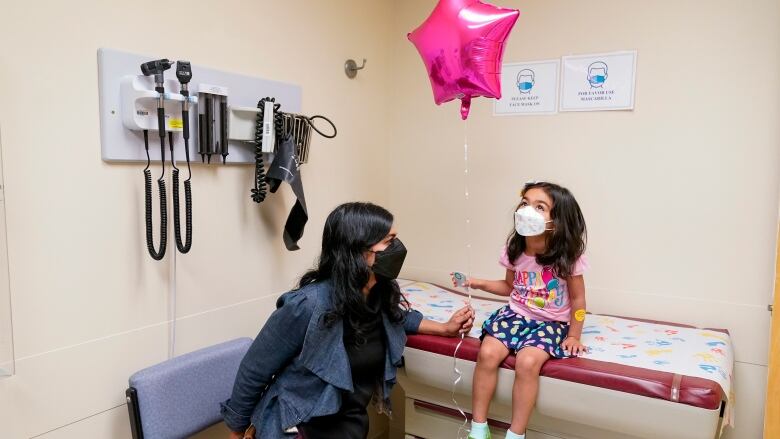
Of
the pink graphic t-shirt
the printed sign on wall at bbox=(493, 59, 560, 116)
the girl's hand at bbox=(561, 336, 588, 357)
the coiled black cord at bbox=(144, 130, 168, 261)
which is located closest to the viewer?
the coiled black cord at bbox=(144, 130, 168, 261)

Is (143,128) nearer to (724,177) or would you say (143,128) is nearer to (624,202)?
(624,202)

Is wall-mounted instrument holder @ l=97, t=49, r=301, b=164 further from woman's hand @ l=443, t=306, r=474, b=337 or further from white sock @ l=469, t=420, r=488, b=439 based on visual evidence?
white sock @ l=469, t=420, r=488, b=439

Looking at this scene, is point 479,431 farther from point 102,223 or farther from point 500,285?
point 102,223

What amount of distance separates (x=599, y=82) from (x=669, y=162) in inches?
16.9

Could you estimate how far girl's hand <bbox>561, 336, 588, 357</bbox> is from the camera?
71.3 inches

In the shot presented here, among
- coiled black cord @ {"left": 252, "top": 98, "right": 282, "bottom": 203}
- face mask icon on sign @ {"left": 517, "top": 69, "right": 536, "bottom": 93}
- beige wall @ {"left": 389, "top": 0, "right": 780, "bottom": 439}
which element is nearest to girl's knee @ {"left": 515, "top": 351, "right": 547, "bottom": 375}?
beige wall @ {"left": 389, "top": 0, "right": 780, "bottom": 439}

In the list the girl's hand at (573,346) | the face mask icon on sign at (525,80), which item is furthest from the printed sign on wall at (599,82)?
the girl's hand at (573,346)

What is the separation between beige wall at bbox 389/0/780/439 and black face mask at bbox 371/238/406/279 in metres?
1.08

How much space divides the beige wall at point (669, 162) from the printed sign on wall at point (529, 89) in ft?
0.13

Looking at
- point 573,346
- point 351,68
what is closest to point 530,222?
point 573,346

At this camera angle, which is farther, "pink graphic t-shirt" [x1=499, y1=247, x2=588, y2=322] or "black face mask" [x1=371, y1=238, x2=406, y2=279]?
"pink graphic t-shirt" [x1=499, y1=247, x2=588, y2=322]

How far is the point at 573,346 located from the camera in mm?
1819

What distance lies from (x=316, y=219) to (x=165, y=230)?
802mm

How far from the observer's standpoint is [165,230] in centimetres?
176
